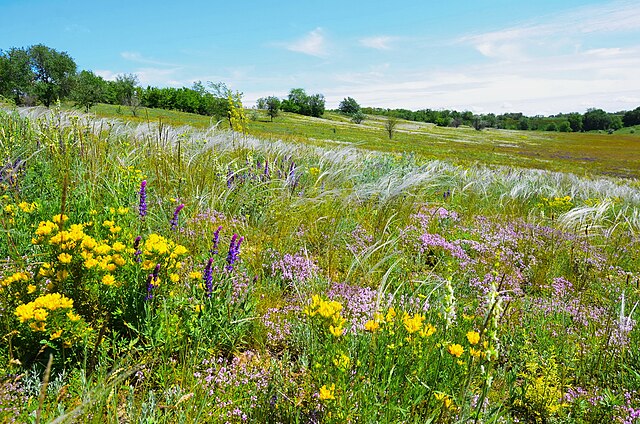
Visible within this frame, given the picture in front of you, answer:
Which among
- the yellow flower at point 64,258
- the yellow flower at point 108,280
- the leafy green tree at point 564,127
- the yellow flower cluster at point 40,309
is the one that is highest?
the leafy green tree at point 564,127

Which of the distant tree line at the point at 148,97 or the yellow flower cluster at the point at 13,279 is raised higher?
the distant tree line at the point at 148,97

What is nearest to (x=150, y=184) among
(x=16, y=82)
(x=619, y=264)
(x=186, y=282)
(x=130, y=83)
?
(x=186, y=282)

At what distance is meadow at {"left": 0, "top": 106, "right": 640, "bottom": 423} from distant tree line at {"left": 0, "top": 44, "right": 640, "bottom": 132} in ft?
9.35

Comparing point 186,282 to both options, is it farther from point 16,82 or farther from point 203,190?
point 16,82

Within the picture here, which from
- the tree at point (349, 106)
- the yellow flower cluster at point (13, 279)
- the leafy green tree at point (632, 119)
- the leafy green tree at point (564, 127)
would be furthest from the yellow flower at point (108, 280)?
the leafy green tree at point (632, 119)

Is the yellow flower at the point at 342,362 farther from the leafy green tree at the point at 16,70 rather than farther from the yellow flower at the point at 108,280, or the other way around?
the leafy green tree at the point at 16,70

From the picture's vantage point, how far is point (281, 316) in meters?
2.50

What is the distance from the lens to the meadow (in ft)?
5.30

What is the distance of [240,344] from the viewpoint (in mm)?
2260

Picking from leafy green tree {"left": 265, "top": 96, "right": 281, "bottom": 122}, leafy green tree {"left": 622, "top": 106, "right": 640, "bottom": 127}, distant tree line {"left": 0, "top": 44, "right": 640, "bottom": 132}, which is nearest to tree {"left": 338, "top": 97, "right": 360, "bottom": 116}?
distant tree line {"left": 0, "top": 44, "right": 640, "bottom": 132}

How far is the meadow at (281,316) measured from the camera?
5.30ft

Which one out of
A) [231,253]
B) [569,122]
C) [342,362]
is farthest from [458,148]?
[569,122]

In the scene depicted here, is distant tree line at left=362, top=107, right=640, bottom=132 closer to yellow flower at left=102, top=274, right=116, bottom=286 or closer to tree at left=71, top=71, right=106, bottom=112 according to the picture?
tree at left=71, top=71, right=106, bottom=112

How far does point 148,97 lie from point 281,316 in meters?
112
